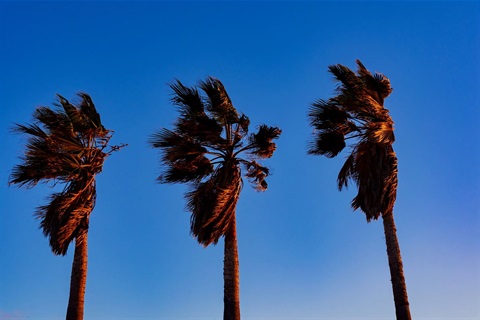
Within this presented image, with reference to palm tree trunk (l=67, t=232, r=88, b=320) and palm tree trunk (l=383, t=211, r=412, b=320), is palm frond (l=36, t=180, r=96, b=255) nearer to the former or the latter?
palm tree trunk (l=67, t=232, r=88, b=320)

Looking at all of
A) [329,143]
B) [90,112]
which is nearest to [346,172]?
[329,143]

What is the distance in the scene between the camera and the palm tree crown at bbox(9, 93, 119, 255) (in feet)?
69.3

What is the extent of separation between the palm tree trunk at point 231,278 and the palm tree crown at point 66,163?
471 centimetres

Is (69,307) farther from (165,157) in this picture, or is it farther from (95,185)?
(165,157)

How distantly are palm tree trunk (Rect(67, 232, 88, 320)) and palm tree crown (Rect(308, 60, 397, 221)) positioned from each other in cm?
837

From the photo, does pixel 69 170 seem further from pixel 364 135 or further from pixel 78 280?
pixel 364 135

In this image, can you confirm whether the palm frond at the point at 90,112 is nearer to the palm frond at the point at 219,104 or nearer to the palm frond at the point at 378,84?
the palm frond at the point at 219,104

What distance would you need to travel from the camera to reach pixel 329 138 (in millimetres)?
22750

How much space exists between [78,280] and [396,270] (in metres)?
9.90

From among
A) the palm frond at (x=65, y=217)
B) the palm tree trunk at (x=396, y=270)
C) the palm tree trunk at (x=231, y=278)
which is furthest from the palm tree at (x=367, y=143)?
the palm frond at (x=65, y=217)

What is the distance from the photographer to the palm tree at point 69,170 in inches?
826

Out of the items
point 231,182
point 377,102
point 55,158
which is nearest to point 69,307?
point 55,158

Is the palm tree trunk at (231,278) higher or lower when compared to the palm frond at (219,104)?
lower

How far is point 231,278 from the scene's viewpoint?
20656 mm
